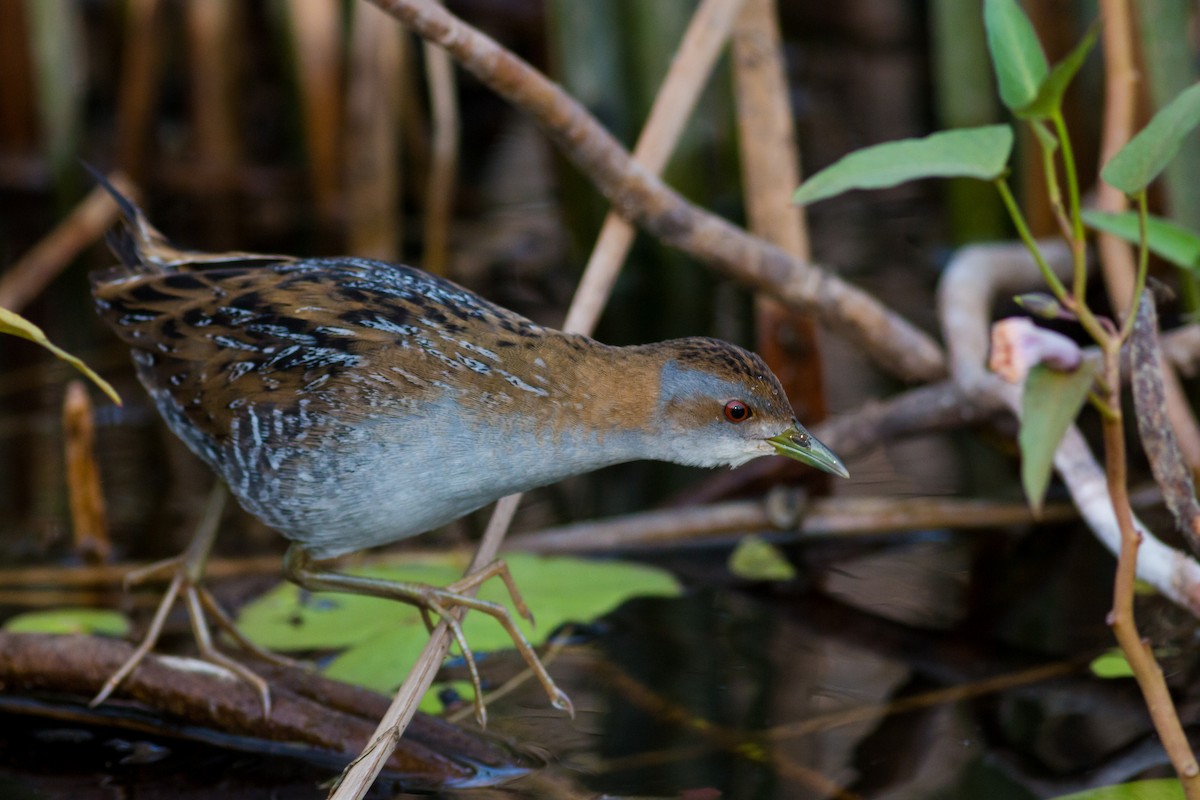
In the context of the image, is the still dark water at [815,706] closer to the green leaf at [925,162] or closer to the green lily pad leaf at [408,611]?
the green lily pad leaf at [408,611]

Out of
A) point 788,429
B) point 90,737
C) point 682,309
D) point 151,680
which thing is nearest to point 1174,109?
point 788,429

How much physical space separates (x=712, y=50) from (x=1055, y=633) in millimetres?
1414

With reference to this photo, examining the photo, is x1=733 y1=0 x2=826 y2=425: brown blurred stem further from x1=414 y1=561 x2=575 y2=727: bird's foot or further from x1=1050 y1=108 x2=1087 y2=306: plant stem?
x1=1050 y1=108 x2=1087 y2=306: plant stem

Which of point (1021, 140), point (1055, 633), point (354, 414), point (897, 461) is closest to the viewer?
point (354, 414)

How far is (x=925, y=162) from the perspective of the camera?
4.97 feet

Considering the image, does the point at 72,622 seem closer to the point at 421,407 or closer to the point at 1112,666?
the point at 421,407

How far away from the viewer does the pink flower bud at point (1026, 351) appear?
56.1 inches

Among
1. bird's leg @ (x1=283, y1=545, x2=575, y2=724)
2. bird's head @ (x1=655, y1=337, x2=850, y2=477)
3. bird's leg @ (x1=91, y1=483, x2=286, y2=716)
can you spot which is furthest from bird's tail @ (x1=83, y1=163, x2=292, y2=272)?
bird's head @ (x1=655, y1=337, x2=850, y2=477)

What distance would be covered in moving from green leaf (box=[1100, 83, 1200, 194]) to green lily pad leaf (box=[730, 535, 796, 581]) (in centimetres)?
182

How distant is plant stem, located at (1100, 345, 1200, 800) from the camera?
158cm

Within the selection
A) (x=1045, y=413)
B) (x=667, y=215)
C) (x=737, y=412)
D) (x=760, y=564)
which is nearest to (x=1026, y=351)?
(x=1045, y=413)

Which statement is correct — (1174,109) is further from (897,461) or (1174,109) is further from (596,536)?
(897,461)

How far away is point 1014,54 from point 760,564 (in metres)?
1.91

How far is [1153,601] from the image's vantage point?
3.00m
